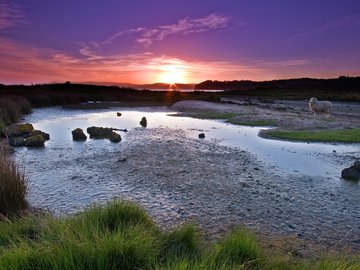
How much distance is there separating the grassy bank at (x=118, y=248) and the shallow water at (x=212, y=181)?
1.84 meters

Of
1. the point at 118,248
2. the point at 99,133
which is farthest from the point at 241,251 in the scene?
the point at 99,133

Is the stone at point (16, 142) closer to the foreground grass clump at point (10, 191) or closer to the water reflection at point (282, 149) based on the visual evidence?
the water reflection at point (282, 149)

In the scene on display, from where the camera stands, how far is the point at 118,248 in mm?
4336

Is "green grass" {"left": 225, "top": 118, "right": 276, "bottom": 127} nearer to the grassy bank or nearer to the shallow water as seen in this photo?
the shallow water

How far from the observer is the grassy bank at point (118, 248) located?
407cm

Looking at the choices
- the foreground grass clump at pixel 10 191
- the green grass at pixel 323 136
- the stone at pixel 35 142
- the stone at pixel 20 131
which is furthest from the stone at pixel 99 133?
the foreground grass clump at pixel 10 191

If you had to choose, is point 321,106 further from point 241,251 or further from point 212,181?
point 241,251

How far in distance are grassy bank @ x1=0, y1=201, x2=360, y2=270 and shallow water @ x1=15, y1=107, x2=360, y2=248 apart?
6.05 ft

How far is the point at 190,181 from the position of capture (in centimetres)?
1118

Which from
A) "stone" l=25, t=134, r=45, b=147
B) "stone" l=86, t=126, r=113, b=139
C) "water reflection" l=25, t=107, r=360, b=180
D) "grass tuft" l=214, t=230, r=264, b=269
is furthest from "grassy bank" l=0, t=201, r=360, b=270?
"stone" l=86, t=126, r=113, b=139

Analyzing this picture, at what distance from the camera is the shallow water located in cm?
823

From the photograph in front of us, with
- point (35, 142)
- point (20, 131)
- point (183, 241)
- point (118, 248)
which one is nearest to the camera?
point (118, 248)

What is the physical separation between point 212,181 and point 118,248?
7136 millimetres

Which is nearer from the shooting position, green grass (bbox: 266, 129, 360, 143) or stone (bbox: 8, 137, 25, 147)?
stone (bbox: 8, 137, 25, 147)
